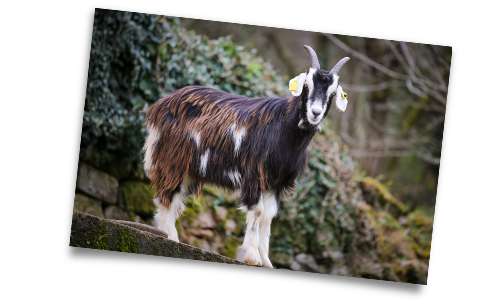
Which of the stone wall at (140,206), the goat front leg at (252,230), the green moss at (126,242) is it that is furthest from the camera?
the stone wall at (140,206)

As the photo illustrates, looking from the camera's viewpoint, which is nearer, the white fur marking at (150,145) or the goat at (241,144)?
the goat at (241,144)

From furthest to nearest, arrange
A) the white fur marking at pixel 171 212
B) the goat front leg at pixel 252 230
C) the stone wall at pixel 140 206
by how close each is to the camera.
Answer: the stone wall at pixel 140 206, the white fur marking at pixel 171 212, the goat front leg at pixel 252 230

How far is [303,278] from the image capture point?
4.23 meters

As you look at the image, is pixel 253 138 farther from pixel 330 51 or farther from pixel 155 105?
pixel 330 51

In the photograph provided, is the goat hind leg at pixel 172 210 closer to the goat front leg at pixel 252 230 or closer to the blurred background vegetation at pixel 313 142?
the goat front leg at pixel 252 230

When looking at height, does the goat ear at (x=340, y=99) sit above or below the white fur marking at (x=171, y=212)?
above

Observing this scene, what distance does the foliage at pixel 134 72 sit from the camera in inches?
165

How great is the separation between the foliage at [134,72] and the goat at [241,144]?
464 millimetres

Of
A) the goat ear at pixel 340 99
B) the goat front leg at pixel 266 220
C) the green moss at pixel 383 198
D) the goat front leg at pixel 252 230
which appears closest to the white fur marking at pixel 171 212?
the goat front leg at pixel 252 230

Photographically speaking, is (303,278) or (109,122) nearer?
(303,278)

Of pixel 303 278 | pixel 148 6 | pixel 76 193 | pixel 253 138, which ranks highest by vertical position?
pixel 148 6

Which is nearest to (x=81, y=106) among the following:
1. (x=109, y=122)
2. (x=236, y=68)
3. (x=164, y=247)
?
(x=109, y=122)

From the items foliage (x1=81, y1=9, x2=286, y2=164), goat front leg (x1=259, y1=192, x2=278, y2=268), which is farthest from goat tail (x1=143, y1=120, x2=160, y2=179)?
goat front leg (x1=259, y1=192, x2=278, y2=268)

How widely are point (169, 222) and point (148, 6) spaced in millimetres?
1817
